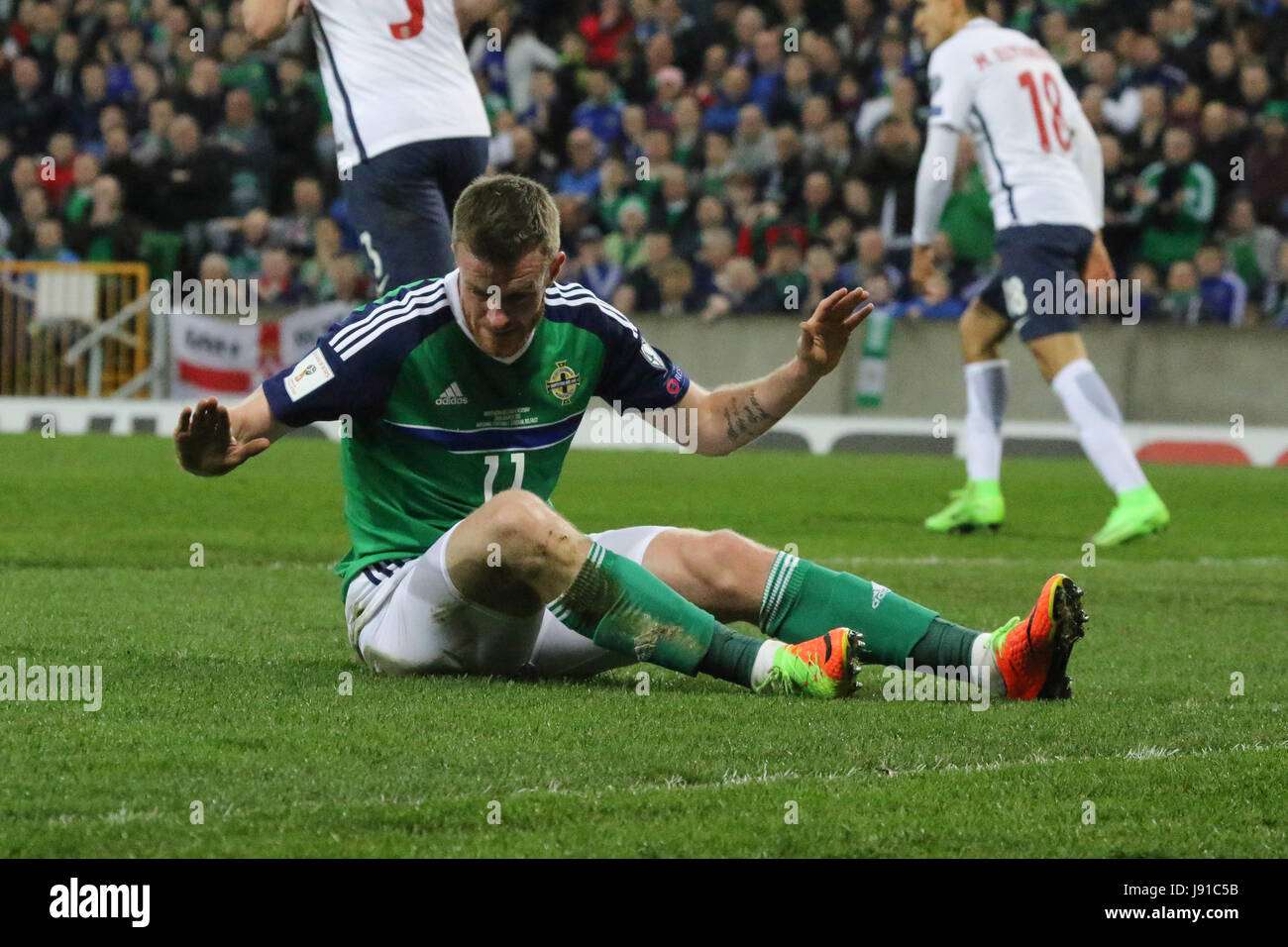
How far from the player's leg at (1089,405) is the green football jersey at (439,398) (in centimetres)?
505

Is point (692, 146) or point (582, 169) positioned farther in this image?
point (582, 169)

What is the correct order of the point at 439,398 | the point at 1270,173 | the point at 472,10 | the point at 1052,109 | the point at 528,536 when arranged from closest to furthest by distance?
the point at 528,536 < the point at 439,398 < the point at 472,10 < the point at 1052,109 < the point at 1270,173

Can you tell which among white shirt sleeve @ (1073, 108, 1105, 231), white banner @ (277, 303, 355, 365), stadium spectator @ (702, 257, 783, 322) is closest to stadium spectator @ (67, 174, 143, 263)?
white banner @ (277, 303, 355, 365)

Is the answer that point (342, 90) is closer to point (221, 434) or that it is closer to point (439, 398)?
point (439, 398)

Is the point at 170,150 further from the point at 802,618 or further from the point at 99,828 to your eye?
the point at 99,828

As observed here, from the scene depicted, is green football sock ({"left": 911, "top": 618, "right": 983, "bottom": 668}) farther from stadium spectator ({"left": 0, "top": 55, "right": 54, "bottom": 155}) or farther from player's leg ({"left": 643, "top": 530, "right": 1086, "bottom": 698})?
stadium spectator ({"left": 0, "top": 55, "right": 54, "bottom": 155})

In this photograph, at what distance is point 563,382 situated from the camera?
5.45 meters

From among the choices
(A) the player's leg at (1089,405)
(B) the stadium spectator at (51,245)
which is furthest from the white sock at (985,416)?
(B) the stadium spectator at (51,245)

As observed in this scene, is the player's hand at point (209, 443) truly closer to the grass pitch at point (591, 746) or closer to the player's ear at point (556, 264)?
the grass pitch at point (591, 746)

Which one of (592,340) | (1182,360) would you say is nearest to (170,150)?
(1182,360)

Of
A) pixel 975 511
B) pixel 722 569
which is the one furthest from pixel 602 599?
pixel 975 511

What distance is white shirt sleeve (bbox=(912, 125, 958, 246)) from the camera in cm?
1090

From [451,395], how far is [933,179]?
6.06 meters

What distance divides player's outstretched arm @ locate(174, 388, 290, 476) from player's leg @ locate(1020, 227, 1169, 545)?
19.3ft
